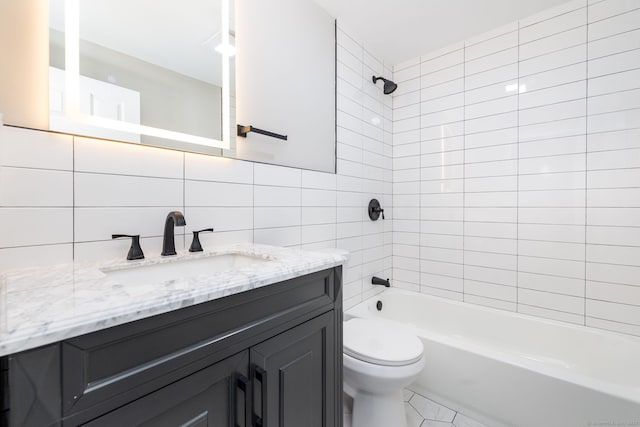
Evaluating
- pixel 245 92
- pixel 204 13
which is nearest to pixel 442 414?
pixel 245 92

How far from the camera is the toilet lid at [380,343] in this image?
1.26 meters

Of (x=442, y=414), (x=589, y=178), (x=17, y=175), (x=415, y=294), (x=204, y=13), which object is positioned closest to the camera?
(x=17, y=175)

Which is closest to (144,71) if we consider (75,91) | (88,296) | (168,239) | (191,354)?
(75,91)

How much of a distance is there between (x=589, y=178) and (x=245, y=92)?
203cm

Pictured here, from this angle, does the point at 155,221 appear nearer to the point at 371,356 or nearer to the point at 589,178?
the point at 371,356

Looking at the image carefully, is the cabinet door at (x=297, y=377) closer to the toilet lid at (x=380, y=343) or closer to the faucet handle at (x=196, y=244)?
the toilet lid at (x=380, y=343)

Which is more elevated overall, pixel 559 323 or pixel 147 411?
pixel 147 411

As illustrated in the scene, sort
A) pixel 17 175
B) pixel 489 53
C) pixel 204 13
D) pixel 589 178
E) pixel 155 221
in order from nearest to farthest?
pixel 17 175 → pixel 155 221 → pixel 204 13 → pixel 589 178 → pixel 489 53

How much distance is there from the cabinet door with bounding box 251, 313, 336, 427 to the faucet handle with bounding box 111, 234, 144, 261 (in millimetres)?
541

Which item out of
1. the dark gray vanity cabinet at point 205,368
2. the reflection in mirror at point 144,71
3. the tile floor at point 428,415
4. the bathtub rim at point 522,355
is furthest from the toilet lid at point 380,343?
the reflection in mirror at point 144,71

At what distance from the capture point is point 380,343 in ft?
4.57

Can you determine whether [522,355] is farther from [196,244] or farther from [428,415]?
[196,244]

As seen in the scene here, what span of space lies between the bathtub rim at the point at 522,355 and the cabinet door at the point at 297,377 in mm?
821

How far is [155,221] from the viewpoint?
3.40ft
